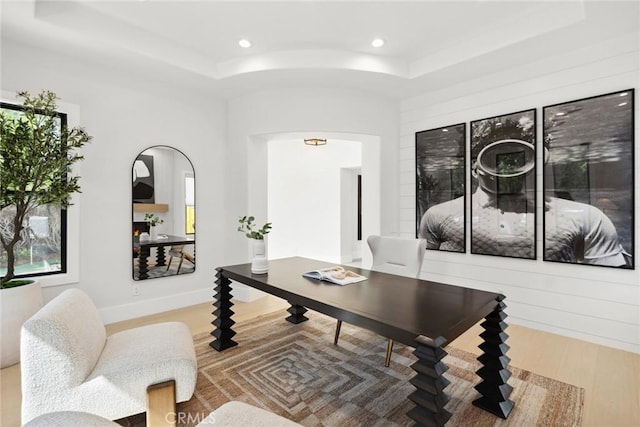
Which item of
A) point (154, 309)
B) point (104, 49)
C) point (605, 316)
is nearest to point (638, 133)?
point (605, 316)

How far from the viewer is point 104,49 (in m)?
3.02

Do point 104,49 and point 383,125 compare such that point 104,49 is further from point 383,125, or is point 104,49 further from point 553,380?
point 553,380

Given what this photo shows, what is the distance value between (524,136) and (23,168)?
4.51 meters

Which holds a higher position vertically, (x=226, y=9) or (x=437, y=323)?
(x=226, y=9)

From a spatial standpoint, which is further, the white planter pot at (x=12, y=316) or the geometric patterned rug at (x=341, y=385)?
the white planter pot at (x=12, y=316)

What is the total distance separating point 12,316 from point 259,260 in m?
1.91

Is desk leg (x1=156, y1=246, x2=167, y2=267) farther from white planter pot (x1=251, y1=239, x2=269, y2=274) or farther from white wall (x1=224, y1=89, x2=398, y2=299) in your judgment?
white planter pot (x1=251, y1=239, x2=269, y2=274)

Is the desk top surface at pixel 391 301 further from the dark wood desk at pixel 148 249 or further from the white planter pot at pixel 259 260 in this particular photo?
the dark wood desk at pixel 148 249

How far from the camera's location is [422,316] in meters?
1.66

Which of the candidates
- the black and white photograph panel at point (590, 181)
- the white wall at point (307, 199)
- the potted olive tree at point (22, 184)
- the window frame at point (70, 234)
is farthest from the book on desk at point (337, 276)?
the white wall at point (307, 199)

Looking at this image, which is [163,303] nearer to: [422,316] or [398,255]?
[398,255]

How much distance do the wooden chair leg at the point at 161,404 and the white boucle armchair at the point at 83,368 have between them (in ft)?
0.15

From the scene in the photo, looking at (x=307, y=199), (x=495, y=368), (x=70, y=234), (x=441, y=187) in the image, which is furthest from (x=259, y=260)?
(x=307, y=199)

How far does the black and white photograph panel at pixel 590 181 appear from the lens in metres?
2.75
